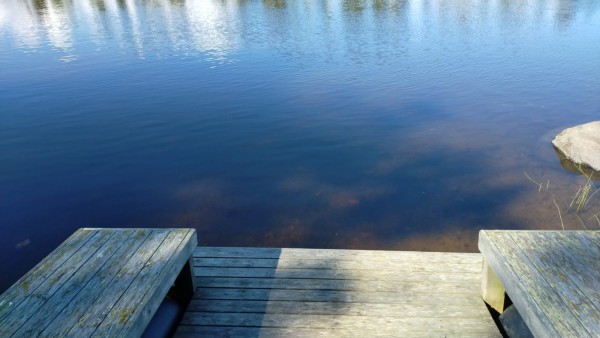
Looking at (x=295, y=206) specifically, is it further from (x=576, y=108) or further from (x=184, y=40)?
(x=184, y=40)

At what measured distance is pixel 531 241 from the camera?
409cm

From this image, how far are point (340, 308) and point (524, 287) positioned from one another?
5.32 ft

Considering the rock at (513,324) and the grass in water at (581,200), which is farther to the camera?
the grass in water at (581,200)

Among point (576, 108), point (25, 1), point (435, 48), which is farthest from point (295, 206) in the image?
point (25, 1)

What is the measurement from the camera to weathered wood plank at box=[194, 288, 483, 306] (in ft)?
14.4

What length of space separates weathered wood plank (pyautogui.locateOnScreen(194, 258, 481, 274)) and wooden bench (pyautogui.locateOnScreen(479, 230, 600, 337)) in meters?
0.64

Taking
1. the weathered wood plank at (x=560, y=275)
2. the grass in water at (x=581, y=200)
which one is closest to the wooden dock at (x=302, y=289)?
the weathered wood plank at (x=560, y=275)

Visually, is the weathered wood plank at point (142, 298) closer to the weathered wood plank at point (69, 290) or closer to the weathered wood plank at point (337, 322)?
the weathered wood plank at point (69, 290)

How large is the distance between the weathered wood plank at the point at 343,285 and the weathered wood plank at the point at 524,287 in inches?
23.2

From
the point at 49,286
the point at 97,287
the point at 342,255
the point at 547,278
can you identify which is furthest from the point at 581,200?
the point at 49,286

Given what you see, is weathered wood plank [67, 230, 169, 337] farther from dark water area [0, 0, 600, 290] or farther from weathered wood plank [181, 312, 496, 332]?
dark water area [0, 0, 600, 290]

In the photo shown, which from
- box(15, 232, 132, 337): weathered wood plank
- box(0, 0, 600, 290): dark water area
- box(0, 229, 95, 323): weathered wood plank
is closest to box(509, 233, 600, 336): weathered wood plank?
box(0, 0, 600, 290): dark water area

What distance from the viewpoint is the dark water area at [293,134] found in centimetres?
787

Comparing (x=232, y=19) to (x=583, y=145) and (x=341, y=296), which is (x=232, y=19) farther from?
(x=341, y=296)
